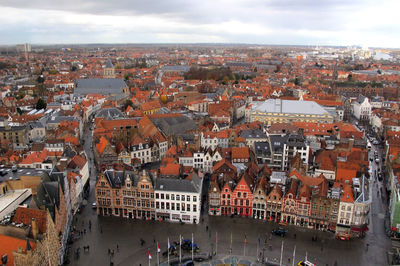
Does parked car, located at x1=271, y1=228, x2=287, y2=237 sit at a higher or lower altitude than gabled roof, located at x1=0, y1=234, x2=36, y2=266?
lower

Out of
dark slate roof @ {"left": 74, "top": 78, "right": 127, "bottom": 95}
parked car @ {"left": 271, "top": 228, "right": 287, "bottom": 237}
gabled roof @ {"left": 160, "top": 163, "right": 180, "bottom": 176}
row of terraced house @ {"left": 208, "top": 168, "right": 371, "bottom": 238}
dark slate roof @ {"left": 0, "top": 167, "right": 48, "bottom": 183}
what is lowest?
parked car @ {"left": 271, "top": 228, "right": 287, "bottom": 237}

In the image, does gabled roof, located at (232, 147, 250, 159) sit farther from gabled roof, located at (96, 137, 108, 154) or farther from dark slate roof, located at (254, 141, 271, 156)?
gabled roof, located at (96, 137, 108, 154)

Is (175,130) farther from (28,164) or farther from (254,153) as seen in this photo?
(28,164)

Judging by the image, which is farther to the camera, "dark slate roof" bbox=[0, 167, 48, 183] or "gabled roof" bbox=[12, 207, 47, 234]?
"dark slate roof" bbox=[0, 167, 48, 183]

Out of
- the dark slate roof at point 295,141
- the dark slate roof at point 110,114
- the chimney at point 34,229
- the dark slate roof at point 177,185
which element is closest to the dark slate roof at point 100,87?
the dark slate roof at point 110,114

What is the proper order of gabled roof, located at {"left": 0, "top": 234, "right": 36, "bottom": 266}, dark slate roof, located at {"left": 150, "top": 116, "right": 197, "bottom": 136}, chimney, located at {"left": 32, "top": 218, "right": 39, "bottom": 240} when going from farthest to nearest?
1. dark slate roof, located at {"left": 150, "top": 116, "right": 197, "bottom": 136}
2. chimney, located at {"left": 32, "top": 218, "right": 39, "bottom": 240}
3. gabled roof, located at {"left": 0, "top": 234, "right": 36, "bottom": 266}

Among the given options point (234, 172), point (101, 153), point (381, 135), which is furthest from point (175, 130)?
point (381, 135)

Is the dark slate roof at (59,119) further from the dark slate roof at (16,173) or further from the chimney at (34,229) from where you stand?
the chimney at (34,229)

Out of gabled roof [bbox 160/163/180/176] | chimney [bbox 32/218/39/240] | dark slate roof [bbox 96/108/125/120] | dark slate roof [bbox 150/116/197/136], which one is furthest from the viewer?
dark slate roof [bbox 96/108/125/120]

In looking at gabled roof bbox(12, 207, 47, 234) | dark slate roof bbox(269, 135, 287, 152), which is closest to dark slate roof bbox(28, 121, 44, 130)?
gabled roof bbox(12, 207, 47, 234)
